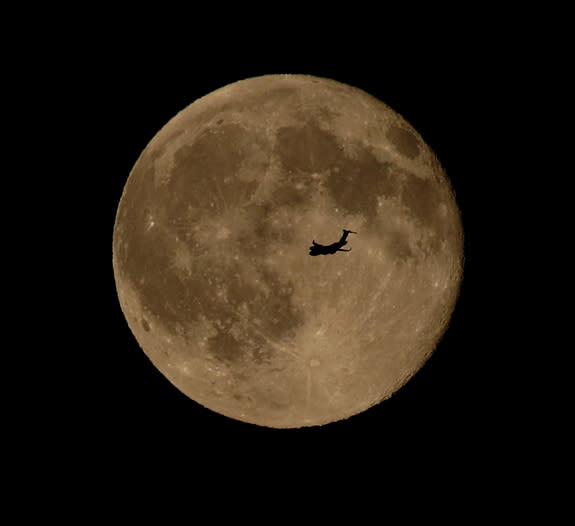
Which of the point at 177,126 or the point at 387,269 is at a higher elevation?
the point at 177,126

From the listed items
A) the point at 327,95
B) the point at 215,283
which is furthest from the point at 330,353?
the point at 327,95

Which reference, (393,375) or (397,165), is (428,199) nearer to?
(397,165)

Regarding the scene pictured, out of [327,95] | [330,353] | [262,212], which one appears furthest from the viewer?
[327,95]

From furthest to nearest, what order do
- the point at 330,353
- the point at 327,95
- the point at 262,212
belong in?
the point at 327,95, the point at 330,353, the point at 262,212

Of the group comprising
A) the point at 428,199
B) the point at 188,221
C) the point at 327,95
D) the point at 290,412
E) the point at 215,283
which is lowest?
the point at 290,412

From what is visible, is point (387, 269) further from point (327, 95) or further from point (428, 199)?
point (327, 95)

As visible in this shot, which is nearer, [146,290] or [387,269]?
[387,269]
